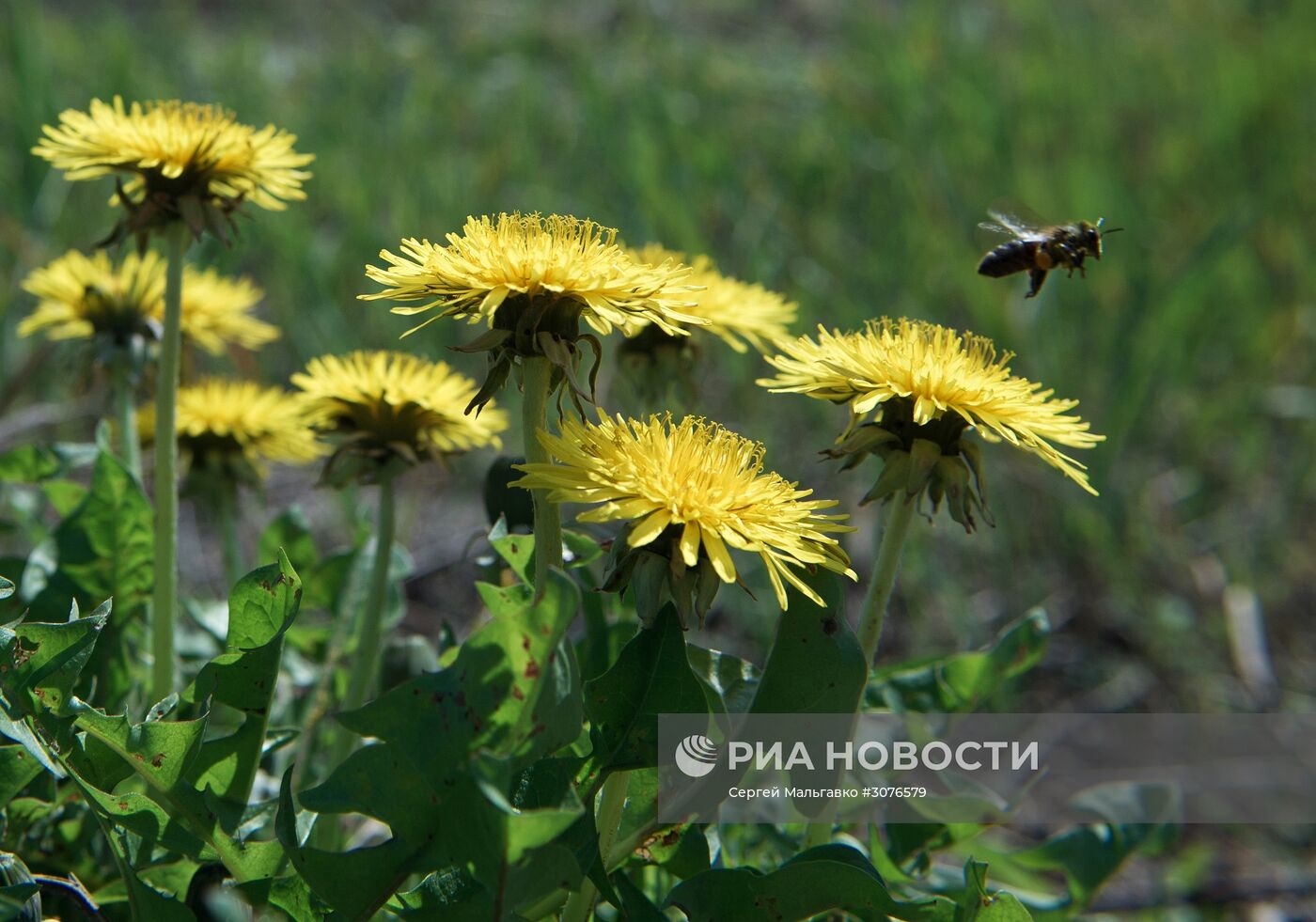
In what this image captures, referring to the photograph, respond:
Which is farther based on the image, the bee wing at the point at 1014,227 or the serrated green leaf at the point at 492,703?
the bee wing at the point at 1014,227

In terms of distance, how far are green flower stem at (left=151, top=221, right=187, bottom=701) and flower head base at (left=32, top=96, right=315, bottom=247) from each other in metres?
0.05

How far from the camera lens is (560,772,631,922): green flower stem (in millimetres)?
1403

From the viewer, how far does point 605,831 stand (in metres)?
1.42

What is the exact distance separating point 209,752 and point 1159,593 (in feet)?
9.38

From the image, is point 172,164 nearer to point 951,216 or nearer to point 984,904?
point 984,904

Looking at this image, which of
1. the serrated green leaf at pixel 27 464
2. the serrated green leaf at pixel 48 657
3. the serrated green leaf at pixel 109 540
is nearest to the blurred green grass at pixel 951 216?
the serrated green leaf at pixel 27 464

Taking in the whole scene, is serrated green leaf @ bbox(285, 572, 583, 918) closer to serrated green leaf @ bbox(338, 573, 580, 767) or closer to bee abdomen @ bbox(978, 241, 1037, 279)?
serrated green leaf @ bbox(338, 573, 580, 767)

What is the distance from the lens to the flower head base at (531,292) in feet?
4.36

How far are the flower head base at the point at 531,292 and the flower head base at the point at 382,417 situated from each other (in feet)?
1.35

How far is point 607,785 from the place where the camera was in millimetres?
1439

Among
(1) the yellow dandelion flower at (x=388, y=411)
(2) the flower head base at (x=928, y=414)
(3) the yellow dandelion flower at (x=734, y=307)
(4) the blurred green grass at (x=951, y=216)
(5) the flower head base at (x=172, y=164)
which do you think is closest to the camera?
(2) the flower head base at (x=928, y=414)

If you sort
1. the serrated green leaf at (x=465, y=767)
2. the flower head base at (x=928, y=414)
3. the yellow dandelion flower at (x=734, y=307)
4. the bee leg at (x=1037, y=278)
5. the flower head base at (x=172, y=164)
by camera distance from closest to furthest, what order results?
the serrated green leaf at (x=465, y=767) < the flower head base at (x=928, y=414) < the flower head base at (x=172, y=164) < the yellow dandelion flower at (x=734, y=307) < the bee leg at (x=1037, y=278)

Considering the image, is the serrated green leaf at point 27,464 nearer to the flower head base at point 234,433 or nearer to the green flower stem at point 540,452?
the flower head base at point 234,433

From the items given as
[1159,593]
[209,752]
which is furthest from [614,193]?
[209,752]
